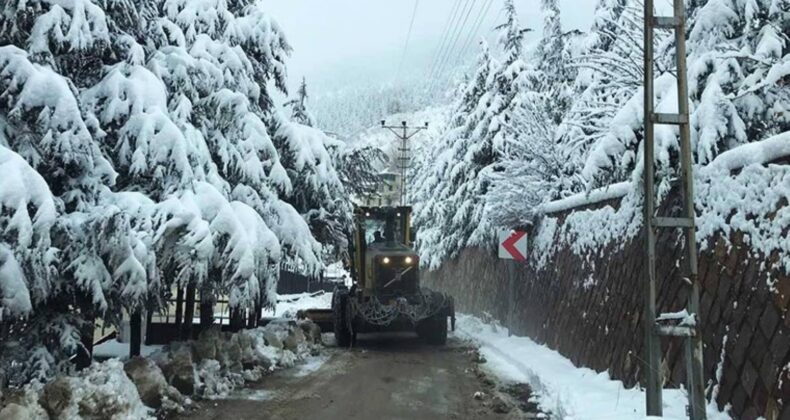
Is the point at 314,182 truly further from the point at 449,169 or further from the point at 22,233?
the point at 449,169

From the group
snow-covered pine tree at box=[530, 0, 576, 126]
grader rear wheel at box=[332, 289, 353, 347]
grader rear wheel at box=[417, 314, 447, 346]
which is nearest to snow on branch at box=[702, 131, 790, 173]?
grader rear wheel at box=[417, 314, 447, 346]

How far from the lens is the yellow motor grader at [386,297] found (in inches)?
645

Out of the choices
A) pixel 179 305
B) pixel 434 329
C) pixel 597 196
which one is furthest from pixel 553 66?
pixel 179 305

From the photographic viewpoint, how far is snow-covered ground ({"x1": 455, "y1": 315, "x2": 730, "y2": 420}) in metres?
7.33

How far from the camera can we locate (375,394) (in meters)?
10.1

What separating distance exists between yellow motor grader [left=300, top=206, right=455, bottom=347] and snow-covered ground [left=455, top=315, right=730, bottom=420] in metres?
1.70

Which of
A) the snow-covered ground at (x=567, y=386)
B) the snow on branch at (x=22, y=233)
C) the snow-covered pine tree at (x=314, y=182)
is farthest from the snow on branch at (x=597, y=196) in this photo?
the snow on branch at (x=22, y=233)

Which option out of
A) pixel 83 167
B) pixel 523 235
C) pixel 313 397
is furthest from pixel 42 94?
A: pixel 523 235

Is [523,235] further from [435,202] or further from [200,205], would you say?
[435,202]

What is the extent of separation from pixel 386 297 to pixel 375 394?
269 inches

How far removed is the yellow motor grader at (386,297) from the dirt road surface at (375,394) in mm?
1648

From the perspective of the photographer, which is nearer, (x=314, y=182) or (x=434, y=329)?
(x=314, y=182)

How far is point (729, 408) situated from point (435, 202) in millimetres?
30438

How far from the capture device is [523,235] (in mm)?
15312
